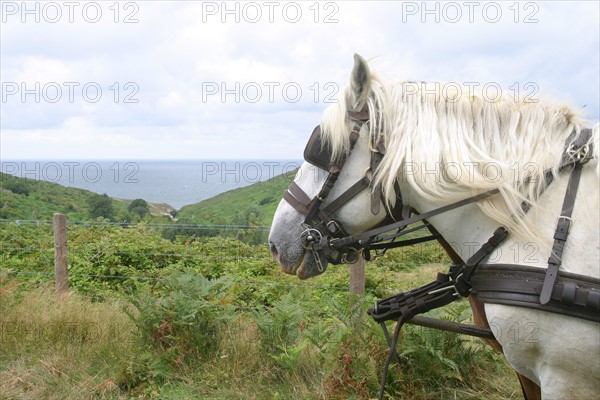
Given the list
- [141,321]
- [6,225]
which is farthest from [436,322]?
[6,225]

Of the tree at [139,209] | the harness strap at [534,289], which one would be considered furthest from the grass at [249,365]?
the tree at [139,209]

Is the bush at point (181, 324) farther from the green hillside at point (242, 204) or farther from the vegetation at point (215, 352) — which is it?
the green hillside at point (242, 204)

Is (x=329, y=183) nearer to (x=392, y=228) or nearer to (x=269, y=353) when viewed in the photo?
(x=392, y=228)

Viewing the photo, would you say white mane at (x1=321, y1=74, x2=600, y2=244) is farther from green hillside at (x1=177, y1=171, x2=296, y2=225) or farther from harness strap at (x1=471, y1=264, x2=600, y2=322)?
green hillside at (x1=177, y1=171, x2=296, y2=225)

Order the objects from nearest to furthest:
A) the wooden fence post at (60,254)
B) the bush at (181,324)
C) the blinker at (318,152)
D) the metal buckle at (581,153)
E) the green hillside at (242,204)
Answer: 1. the metal buckle at (581,153)
2. the blinker at (318,152)
3. the bush at (181,324)
4. the wooden fence post at (60,254)
5. the green hillside at (242,204)

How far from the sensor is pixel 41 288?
251 inches

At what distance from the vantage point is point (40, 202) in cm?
1471

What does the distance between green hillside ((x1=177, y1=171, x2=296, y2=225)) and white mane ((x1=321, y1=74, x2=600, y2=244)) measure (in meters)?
9.36

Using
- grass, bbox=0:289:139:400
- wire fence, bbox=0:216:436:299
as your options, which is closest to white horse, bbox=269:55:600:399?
grass, bbox=0:289:139:400

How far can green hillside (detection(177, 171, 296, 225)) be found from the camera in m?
13.1

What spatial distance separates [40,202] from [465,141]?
584 inches

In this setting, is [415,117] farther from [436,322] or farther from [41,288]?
[41,288]

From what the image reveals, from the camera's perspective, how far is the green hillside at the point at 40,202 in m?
13.1

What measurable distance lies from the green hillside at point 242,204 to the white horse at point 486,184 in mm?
9297
